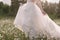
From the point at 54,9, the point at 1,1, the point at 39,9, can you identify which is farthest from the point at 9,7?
the point at 39,9

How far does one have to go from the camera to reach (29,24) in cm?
627

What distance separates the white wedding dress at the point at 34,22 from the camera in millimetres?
6254

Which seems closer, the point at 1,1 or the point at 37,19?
the point at 37,19

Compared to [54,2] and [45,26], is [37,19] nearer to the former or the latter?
[45,26]

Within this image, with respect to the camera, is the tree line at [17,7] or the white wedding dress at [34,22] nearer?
the white wedding dress at [34,22]

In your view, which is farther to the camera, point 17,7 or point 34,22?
point 17,7

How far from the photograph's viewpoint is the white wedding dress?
6254 mm

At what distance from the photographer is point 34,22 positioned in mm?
6336

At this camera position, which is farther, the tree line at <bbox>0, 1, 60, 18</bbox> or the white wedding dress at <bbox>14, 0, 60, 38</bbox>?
the tree line at <bbox>0, 1, 60, 18</bbox>

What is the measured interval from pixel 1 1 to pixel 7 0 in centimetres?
89

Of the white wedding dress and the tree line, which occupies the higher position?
the tree line

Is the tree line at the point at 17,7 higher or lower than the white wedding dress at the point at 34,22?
higher

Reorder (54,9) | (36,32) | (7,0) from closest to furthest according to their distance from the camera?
(36,32)
(54,9)
(7,0)

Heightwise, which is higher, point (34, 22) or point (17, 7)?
point (17, 7)
